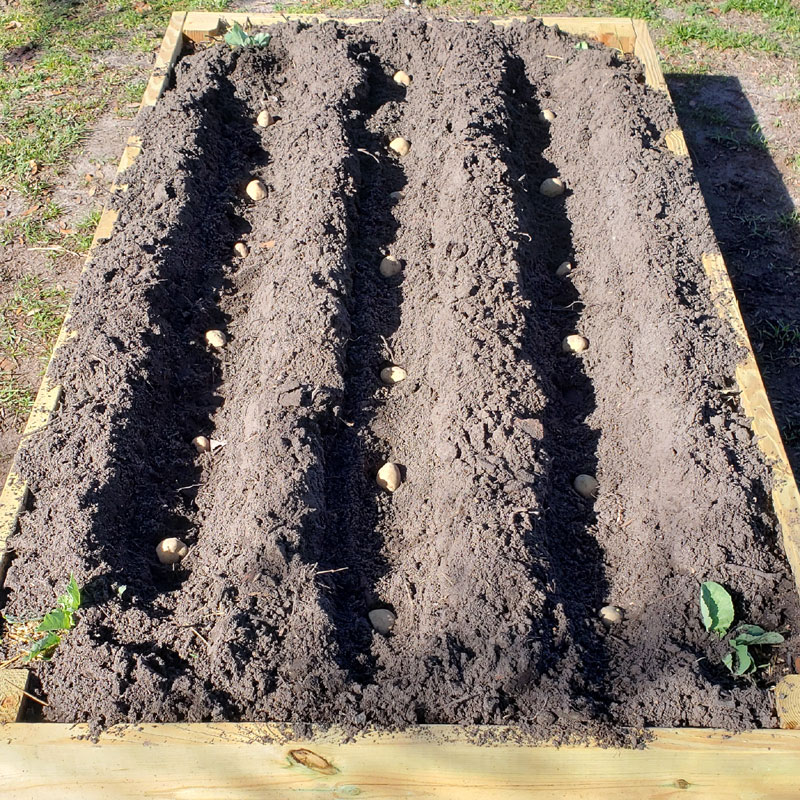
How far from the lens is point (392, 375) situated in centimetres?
285

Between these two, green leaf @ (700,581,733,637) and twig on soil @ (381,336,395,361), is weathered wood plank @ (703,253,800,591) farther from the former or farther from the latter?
twig on soil @ (381,336,395,361)

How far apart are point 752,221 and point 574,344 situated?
5.00ft

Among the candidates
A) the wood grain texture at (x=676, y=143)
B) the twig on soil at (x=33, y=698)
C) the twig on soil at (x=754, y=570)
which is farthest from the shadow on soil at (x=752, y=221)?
the twig on soil at (x=33, y=698)

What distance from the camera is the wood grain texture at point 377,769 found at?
1.82 meters

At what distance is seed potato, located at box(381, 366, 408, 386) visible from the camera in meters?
2.85

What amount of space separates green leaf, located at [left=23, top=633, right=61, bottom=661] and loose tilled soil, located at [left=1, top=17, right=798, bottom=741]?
0.04 m

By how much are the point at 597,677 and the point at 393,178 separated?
231 cm

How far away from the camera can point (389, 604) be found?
227 cm

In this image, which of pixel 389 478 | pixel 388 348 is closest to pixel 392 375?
pixel 388 348

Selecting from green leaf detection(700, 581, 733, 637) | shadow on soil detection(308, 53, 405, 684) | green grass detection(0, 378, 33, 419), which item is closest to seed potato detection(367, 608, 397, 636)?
shadow on soil detection(308, 53, 405, 684)

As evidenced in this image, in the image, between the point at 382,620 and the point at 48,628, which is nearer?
the point at 48,628

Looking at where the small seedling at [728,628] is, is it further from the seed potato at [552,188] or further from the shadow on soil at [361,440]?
the seed potato at [552,188]

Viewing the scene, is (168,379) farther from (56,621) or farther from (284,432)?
(56,621)

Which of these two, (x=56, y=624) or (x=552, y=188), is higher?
(x=552, y=188)
